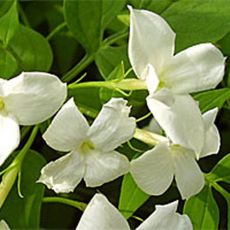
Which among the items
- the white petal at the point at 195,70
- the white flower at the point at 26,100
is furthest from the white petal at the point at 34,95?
the white petal at the point at 195,70

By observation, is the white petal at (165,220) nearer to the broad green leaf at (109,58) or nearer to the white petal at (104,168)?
the white petal at (104,168)

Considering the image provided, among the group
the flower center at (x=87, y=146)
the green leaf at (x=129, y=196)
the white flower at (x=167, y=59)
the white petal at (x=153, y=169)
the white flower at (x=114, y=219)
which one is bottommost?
the green leaf at (x=129, y=196)

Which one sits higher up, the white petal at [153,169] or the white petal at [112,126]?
the white petal at [112,126]

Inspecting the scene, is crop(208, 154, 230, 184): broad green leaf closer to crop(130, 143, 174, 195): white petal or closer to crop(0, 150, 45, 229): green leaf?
crop(130, 143, 174, 195): white petal

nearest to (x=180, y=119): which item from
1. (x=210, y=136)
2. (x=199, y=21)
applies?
(x=210, y=136)

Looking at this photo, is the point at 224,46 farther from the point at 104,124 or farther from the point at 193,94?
the point at 104,124

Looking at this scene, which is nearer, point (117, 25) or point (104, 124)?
point (104, 124)

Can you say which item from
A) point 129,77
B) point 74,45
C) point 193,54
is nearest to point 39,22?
point 74,45
